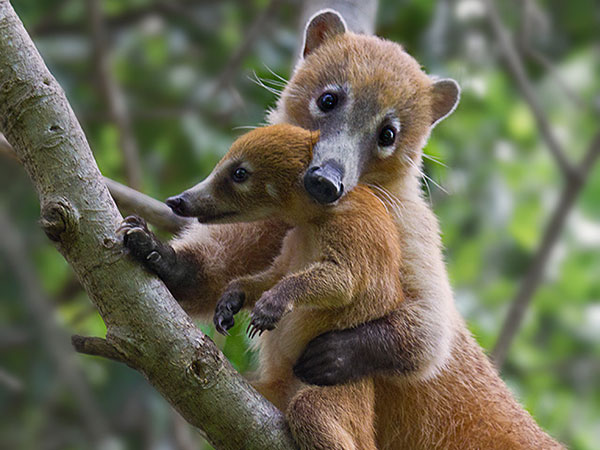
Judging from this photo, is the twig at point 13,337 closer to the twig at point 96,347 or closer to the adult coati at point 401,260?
the adult coati at point 401,260

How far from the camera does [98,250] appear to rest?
7.07 feet

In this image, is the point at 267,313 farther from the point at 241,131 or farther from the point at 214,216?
the point at 241,131

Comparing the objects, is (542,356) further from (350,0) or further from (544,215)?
(350,0)

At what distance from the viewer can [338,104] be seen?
119 inches

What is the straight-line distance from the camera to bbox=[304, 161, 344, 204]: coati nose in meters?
2.51

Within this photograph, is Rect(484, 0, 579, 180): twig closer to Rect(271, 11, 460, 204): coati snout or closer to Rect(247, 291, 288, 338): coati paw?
Rect(271, 11, 460, 204): coati snout

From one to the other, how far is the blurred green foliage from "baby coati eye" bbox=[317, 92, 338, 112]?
1930mm

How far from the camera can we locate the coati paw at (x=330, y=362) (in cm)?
251

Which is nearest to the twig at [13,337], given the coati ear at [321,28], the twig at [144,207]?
the twig at [144,207]

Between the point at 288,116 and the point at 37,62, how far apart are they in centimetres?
122

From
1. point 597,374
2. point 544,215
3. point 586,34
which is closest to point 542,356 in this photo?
point 597,374

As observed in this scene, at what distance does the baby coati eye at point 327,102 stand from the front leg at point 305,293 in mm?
787

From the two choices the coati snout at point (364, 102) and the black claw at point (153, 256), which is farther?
the coati snout at point (364, 102)

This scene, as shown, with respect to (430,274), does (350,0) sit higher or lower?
higher
